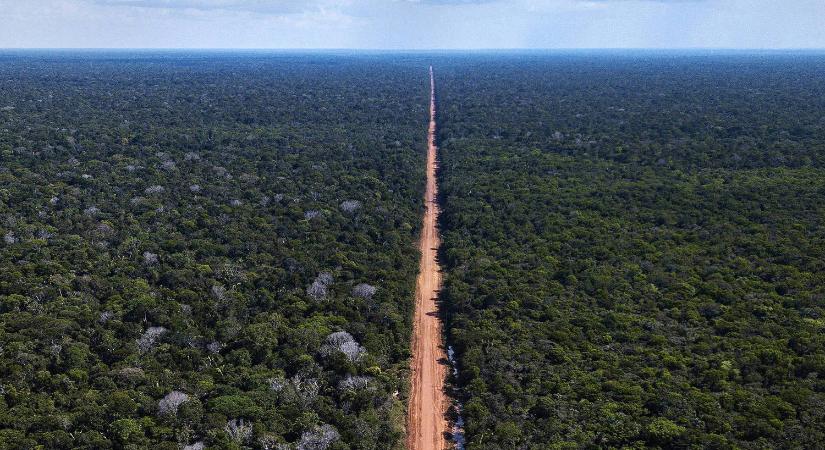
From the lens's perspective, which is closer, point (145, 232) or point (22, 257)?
point (22, 257)

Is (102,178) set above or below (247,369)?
above

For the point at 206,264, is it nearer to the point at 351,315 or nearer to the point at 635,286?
the point at 351,315

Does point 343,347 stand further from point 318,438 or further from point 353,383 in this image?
point 318,438

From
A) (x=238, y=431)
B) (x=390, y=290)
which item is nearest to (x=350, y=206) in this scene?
(x=390, y=290)

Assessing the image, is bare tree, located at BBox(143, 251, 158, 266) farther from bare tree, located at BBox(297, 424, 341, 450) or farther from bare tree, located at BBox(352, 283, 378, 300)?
bare tree, located at BBox(297, 424, 341, 450)

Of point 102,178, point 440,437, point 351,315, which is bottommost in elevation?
point 440,437

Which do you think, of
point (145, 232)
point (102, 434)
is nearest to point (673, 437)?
point (102, 434)

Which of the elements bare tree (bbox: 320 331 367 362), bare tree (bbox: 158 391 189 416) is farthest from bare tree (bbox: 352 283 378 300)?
bare tree (bbox: 158 391 189 416)
